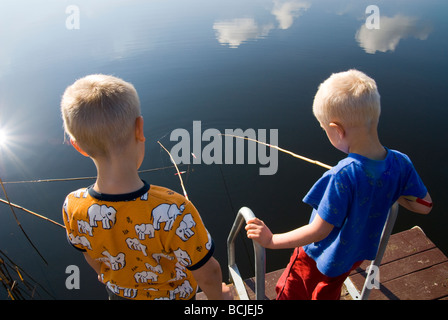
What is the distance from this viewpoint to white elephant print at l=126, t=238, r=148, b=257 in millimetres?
1184

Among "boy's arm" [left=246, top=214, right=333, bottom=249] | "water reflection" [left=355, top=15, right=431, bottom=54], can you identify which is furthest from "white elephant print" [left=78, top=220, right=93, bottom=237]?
"water reflection" [left=355, top=15, right=431, bottom=54]

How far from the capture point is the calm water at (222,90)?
4.37m

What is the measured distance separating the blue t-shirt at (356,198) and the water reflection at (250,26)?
379 inches

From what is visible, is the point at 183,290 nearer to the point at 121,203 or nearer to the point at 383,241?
the point at 121,203

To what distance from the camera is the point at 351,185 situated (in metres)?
1.29

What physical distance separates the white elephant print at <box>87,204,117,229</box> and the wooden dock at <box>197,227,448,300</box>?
1572 mm

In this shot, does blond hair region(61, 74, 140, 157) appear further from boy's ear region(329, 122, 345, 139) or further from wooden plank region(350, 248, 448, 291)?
wooden plank region(350, 248, 448, 291)

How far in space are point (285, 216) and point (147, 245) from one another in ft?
11.2

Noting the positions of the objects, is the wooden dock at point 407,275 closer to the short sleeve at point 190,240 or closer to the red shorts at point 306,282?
the red shorts at point 306,282

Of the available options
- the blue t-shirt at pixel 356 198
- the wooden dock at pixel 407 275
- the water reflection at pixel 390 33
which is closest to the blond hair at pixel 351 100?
the blue t-shirt at pixel 356 198

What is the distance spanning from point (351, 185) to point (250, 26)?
11995 mm

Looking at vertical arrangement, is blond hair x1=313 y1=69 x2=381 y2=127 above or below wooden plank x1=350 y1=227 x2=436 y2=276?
above

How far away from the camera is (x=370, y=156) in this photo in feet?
4.35
